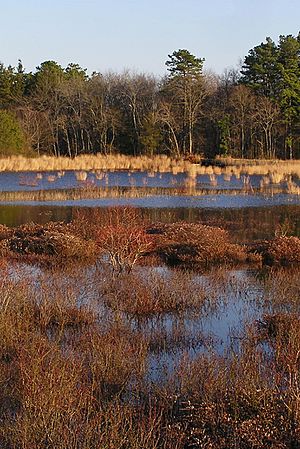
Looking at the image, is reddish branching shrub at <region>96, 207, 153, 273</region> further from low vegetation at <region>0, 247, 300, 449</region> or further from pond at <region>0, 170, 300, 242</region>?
pond at <region>0, 170, 300, 242</region>

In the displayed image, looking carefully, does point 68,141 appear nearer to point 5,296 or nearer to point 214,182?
point 214,182

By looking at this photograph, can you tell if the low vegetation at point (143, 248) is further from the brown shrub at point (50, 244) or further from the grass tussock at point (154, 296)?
the grass tussock at point (154, 296)

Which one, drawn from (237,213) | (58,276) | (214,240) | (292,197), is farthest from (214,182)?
(58,276)

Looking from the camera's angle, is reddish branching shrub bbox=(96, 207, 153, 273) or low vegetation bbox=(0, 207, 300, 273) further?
low vegetation bbox=(0, 207, 300, 273)

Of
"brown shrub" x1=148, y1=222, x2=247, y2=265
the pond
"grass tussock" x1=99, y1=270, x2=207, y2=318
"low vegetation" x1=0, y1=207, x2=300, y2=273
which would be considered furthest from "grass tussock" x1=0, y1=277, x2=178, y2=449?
the pond

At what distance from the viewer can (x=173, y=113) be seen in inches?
2235

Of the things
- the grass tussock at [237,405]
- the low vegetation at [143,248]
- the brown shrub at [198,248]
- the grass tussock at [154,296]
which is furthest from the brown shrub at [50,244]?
the grass tussock at [237,405]

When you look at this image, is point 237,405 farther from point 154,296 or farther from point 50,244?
point 50,244

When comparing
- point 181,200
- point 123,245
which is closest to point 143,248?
point 123,245

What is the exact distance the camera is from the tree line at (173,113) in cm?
5350

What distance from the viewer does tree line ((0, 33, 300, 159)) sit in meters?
53.5

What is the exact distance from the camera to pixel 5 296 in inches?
354

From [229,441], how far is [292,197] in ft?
78.6

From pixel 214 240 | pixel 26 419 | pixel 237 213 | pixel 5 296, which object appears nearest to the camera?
pixel 26 419
